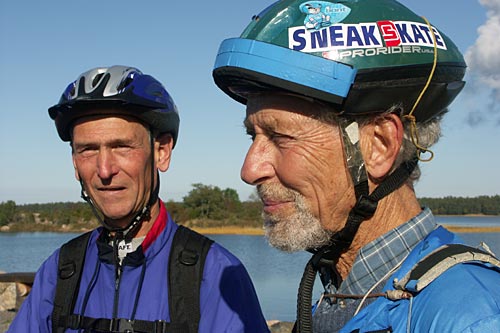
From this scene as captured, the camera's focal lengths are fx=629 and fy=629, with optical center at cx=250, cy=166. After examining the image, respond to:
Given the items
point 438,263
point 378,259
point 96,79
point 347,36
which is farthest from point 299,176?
point 96,79

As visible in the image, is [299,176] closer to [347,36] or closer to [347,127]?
[347,127]

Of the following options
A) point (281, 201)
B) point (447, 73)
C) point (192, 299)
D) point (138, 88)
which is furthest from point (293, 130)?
Result: point (138, 88)

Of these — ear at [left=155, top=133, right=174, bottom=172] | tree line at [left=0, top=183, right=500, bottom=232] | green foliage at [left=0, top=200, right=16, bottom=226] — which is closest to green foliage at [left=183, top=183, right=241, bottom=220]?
tree line at [left=0, top=183, right=500, bottom=232]

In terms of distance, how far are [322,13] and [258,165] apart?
54 centimetres

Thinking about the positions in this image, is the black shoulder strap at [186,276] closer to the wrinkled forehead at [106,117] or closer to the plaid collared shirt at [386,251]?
the wrinkled forehead at [106,117]

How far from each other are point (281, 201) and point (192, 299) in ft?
4.28

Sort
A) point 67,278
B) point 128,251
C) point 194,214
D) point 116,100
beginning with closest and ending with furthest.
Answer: point 67,278 → point 128,251 → point 116,100 → point 194,214

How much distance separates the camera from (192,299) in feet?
10.5

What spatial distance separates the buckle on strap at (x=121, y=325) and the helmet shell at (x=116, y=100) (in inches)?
47.8

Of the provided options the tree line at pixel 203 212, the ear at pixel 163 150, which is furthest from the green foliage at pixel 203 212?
the ear at pixel 163 150

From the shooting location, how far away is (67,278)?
11.3 feet

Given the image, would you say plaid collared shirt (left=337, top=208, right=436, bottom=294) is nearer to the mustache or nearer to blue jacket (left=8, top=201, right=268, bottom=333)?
the mustache

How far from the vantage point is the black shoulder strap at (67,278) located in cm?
335

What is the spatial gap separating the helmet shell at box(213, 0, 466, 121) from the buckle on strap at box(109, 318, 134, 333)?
1.67m
